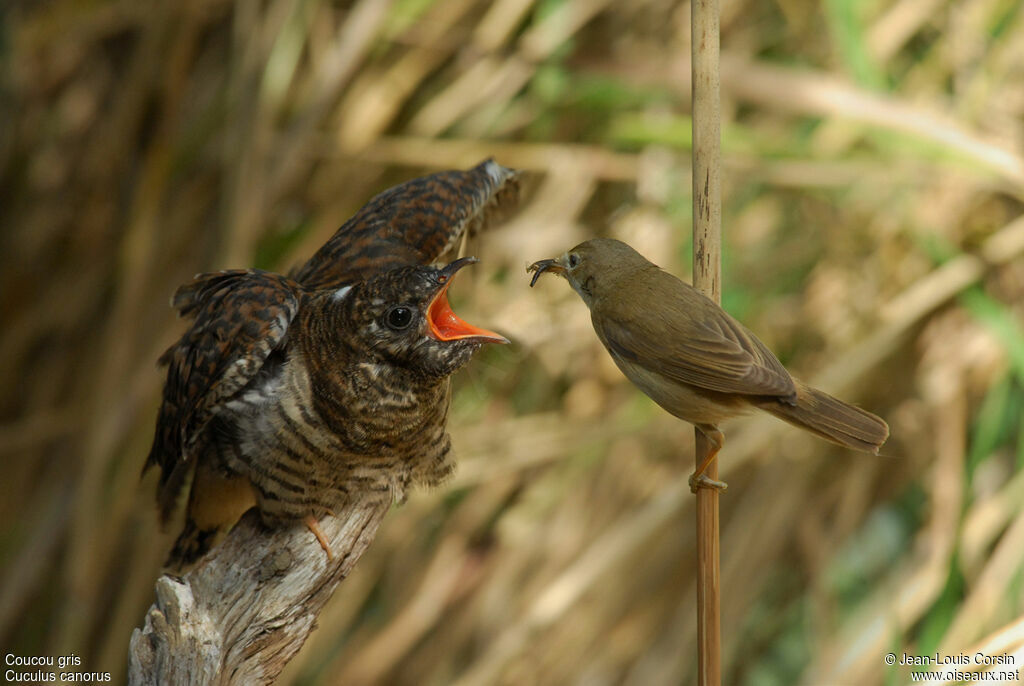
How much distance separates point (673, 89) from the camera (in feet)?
9.22

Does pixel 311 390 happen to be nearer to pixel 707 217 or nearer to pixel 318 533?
pixel 318 533

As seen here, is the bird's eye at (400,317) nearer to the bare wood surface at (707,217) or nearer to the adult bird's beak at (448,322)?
the adult bird's beak at (448,322)

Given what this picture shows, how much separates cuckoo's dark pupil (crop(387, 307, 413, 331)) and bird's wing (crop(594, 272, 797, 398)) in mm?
423

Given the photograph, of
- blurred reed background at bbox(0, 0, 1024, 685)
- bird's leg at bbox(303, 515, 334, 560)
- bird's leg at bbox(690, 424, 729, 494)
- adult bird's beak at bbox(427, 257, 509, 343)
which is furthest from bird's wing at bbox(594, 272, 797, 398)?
blurred reed background at bbox(0, 0, 1024, 685)

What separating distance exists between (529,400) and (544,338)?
1.00 ft

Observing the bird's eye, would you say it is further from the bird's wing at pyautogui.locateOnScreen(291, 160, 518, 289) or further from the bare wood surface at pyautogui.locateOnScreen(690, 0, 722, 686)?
the bare wood surface at pyautogui.locateOnScreen(690, 0, 722, 686)

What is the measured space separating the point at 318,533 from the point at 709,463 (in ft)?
2.62

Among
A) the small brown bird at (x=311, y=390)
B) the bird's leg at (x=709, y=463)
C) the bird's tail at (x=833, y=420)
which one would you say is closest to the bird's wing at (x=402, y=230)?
the small brown bird at (x=311, y=390)

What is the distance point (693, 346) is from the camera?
1512mm

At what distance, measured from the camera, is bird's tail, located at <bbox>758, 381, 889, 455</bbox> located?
146cm

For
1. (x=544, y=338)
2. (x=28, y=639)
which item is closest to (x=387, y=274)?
(x=544, y=338)

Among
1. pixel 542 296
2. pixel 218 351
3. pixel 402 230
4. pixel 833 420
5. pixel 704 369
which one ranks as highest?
pixel 542 296

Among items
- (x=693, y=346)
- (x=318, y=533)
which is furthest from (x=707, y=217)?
(x=318, y=533)

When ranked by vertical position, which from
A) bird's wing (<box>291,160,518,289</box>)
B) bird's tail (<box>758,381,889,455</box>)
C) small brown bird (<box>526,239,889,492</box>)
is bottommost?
bird's tail (<box>758,381,889,455</box>)
